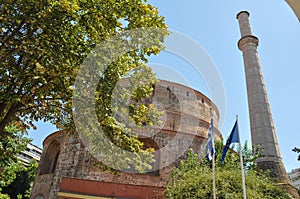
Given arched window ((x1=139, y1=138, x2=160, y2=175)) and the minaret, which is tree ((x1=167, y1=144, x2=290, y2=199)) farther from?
arched window ((x1=139, y1=138, x2=160, y2=175))

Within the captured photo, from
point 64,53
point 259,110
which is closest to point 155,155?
point 259,110

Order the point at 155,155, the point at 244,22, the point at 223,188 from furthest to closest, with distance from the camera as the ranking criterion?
the point at 244,22 < the point at 155,155 < the point at 223,188

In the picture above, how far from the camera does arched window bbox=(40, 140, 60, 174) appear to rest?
697 inches

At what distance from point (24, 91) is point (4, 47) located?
57.5 inches

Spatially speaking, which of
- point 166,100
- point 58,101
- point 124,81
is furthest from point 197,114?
point 58,101

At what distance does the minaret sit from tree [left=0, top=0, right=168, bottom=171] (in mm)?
9039

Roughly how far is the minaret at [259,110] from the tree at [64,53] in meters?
9.04

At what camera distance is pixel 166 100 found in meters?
18.9

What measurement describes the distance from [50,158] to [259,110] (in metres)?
14.5

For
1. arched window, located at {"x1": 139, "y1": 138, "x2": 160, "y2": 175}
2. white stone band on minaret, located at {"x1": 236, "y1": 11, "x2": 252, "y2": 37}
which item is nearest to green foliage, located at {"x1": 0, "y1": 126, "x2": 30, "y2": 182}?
arched window, located at {"x1": 139, "y1": 138, "x2": 160, "y2": 175}

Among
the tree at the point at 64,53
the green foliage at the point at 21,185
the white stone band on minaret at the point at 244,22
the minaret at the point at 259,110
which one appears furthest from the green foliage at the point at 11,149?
the white stone band on minaret at the point at 244,22

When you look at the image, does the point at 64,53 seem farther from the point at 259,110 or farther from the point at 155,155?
the point at 259,110

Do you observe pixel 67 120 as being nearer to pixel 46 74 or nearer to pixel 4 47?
pixel 46 74

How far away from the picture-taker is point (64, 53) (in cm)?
641
